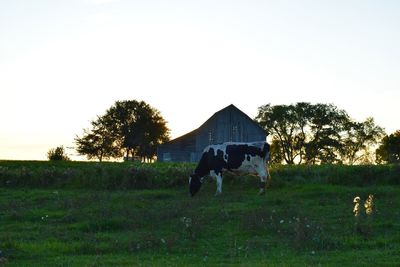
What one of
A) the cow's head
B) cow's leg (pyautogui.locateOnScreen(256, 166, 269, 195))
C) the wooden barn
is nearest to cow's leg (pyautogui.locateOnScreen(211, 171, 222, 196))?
the cow's head

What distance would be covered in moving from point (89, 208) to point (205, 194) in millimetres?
7571

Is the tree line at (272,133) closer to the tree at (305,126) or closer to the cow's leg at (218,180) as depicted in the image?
the tree at (305,126)

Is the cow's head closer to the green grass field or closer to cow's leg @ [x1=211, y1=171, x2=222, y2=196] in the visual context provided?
the green grass field

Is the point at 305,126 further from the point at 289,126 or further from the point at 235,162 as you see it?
the point at 235,162

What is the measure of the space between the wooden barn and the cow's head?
137 ft

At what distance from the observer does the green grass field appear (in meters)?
14.6

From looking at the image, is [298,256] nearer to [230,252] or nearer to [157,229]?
[230,252]

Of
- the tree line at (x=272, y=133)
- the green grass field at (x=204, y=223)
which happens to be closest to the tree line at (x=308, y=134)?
the tree line at (x=272, y=133)

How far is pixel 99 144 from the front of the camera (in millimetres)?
101562

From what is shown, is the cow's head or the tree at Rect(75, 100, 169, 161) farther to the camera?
the tree at Rect(75, 100, 169, 161)

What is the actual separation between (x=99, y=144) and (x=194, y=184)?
7385 centimetres

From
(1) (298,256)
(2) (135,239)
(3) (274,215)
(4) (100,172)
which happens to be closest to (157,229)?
(2) (135,239)

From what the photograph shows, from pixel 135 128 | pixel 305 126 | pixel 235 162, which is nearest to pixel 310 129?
pixel 305 126

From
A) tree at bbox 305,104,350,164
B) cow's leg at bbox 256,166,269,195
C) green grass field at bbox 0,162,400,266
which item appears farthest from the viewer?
tree at bbox 305,104,350,164
